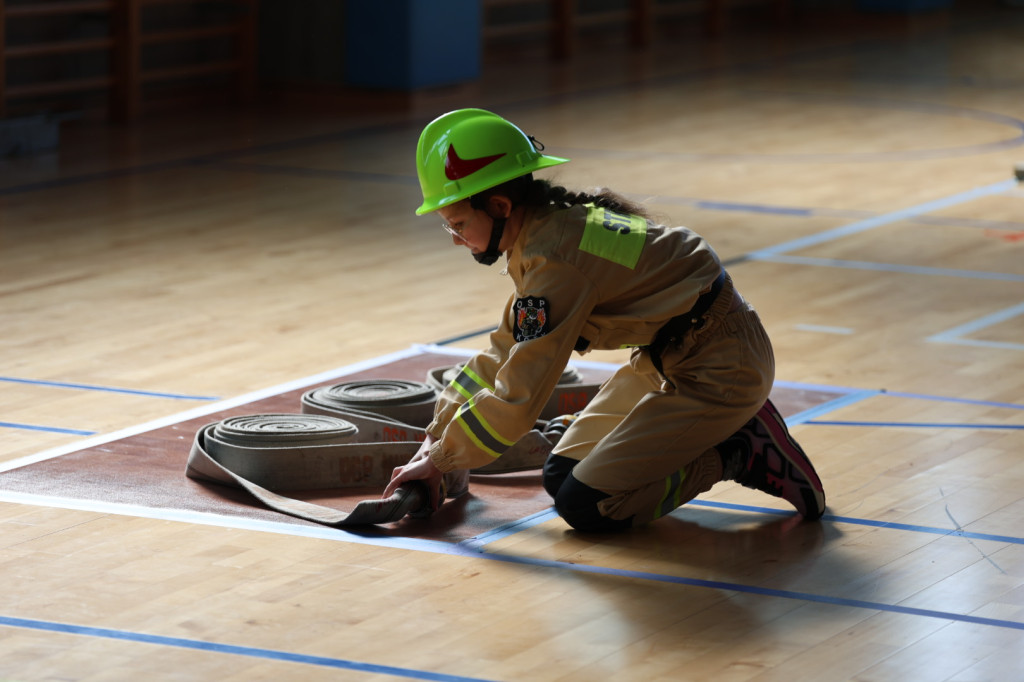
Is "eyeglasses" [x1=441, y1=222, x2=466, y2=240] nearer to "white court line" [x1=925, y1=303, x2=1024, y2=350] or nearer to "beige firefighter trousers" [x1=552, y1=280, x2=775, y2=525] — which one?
"beige firefighter trousers" [x1=552, y1=280, x2=775, y2=525]

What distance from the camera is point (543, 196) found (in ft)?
10.6

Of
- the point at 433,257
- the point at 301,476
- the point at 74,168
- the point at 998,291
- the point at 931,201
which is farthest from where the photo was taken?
the point at 74,168

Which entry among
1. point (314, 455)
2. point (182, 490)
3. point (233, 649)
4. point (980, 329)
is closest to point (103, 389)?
point (182, 490)

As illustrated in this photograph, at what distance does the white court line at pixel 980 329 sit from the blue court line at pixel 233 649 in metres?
2.88

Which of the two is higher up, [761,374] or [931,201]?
[761,374]

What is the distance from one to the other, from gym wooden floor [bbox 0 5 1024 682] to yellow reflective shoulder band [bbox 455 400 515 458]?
22 cm

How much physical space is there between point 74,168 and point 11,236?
173cm

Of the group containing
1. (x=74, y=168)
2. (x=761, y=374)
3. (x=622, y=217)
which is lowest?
(x=74, y=168)

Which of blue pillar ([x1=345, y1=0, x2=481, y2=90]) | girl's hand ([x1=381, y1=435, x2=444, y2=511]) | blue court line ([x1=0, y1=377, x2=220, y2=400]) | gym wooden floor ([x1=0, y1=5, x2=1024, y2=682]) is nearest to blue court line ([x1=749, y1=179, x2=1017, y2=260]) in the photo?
gym wooden floor ([x1=0, y1=5, x2=1024, y2=682])

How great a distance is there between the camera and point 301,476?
3.58 meters

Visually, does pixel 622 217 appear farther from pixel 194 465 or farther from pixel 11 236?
pixel 11 236

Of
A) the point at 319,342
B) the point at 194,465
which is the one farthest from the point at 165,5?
the point at 194,465

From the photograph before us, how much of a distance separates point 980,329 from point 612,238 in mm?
2389

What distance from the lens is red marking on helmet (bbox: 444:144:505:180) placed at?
10.4ft
